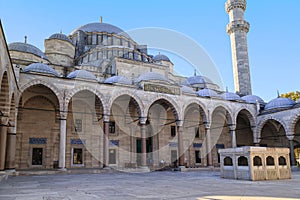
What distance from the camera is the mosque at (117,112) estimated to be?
13.0 metres

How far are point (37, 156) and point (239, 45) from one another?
1875cm

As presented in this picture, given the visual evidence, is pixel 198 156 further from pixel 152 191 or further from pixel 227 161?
pixel 152 191

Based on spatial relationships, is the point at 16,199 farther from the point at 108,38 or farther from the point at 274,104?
the point at 108,38

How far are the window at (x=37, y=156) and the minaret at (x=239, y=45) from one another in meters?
16.8

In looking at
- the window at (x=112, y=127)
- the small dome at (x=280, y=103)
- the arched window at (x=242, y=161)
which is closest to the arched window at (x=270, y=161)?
the arched window at (x=242, y=161)

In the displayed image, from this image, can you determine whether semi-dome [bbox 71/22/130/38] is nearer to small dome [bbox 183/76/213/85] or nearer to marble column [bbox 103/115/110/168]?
small dome [bbox 183/76/213/85]

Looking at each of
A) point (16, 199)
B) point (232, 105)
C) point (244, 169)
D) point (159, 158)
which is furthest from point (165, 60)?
point (16, 199)

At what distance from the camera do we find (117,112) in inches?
669

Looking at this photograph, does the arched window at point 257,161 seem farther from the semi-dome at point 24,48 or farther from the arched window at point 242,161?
the semi-dome at point 24,48

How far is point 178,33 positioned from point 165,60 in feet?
33.8

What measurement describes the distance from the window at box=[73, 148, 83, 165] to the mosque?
0.06 metres

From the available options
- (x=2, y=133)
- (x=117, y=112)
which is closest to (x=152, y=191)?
(x=2, y=133)

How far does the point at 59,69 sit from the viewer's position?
17.8 meters

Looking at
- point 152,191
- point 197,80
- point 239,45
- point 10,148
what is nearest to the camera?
point 152,191
